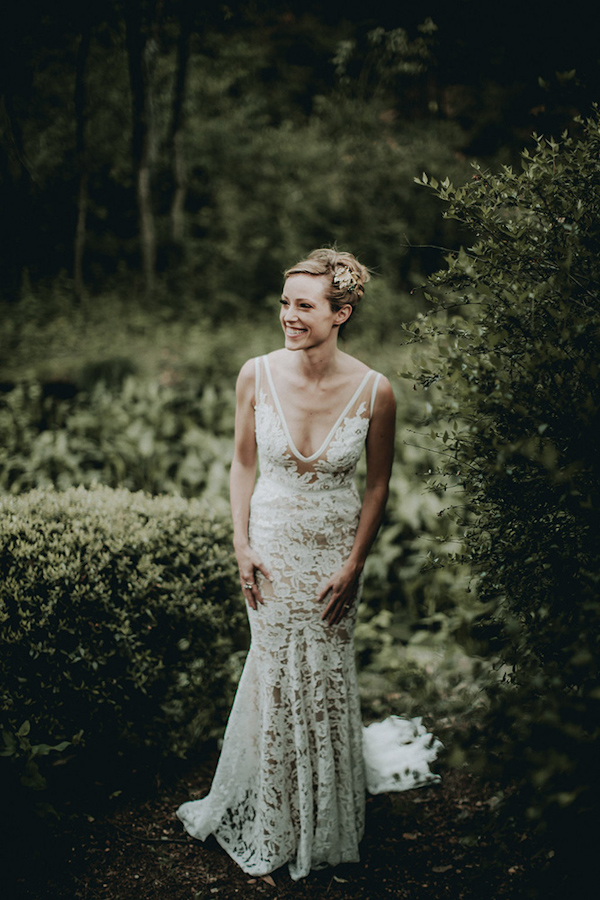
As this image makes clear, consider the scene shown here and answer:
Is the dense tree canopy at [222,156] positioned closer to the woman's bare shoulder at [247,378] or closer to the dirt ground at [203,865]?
the woman's bare shoulder at [247,378]

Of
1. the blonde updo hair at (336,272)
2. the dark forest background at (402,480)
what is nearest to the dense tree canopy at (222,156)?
the dark forest background at (402,480)

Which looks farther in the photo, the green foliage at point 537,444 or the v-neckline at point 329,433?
the v-neckline at point 329,433

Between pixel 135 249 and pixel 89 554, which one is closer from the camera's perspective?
pixel 89 554

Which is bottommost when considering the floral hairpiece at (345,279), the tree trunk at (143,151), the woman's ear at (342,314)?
the woman's ear at (342,314)

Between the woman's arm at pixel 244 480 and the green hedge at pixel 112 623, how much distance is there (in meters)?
0.56

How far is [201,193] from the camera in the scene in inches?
481

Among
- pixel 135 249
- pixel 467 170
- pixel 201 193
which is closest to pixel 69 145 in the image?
pixel 135 249

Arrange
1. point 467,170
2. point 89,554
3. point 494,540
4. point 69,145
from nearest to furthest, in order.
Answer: point 494,540 < point 89,554 < point 69,145 < point 467,170

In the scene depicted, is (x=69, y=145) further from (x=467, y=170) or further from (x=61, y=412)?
(x=467, y=170)

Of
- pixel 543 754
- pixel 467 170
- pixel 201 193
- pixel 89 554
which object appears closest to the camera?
pixel 543 754

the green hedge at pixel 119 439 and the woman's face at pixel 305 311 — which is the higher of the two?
the woman's face at pixel 305 311

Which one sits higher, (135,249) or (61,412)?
(135,249)

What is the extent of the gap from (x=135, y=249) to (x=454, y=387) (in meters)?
10.7

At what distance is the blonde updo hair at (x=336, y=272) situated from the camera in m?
2.48
